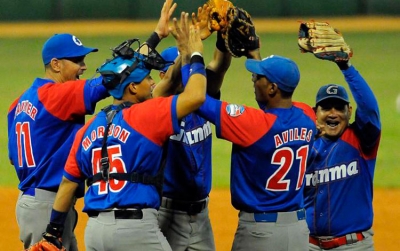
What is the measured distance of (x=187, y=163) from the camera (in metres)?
5.51

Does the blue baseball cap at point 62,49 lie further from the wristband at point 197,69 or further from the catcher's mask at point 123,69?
the wristband at point 197,69

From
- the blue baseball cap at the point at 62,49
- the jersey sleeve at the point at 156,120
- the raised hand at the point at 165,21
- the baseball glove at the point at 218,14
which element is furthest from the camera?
the blue baseball cap at the point at 62,49

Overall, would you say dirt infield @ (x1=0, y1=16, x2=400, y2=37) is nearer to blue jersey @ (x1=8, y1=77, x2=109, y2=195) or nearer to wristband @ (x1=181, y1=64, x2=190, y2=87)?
blue jersey @ (x1=8, y1=77, x2=109, y2=195)

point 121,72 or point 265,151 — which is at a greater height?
point 121,72

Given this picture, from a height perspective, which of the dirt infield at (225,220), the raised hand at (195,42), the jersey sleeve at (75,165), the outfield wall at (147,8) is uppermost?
the raised hand at (195,42)

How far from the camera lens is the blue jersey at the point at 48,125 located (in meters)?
5.63

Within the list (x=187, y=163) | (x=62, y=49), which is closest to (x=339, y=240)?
(x=187, y=163)

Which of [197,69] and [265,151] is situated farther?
[265,151]

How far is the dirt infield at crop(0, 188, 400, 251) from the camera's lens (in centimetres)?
795

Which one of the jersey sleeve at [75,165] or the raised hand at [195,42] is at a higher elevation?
the raised hand at [195,42]

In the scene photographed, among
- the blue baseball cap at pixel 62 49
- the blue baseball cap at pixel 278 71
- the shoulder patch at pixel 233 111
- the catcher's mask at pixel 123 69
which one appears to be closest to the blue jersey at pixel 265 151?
the shoulder patch at pixel 233 111

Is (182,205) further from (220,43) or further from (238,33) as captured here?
(238,33)

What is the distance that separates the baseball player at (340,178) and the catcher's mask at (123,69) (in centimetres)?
149

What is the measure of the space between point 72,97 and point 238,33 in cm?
131
